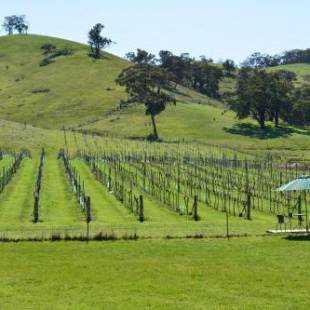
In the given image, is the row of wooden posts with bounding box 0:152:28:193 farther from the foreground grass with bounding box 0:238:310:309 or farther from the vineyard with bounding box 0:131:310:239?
the foreground grass with bounding box 0:238:310:309

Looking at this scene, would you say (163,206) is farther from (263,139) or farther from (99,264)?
(263,139)

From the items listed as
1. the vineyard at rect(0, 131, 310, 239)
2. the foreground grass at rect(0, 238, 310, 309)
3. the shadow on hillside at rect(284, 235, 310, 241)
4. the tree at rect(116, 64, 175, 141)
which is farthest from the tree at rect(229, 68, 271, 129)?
the foreground grass at rect(0, 238, 310, 309)

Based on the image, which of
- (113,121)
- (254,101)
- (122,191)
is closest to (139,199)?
(122,191)

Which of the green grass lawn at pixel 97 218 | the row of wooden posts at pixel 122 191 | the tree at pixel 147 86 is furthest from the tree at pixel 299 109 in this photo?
the green grass lawn at pixel 97 218

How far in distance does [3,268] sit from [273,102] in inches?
5471

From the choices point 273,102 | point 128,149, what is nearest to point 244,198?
point 128,149

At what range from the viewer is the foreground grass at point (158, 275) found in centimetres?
2409

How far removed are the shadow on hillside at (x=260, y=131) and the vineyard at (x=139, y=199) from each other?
40895 mm

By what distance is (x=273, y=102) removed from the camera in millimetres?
163250

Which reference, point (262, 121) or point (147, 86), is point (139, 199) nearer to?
point (147, 86)

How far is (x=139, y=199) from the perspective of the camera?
5634 cm

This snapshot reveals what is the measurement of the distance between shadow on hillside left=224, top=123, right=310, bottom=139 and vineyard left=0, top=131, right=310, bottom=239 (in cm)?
4089

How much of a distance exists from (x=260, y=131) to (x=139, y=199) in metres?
105

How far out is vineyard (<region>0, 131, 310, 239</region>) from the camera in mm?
43250
